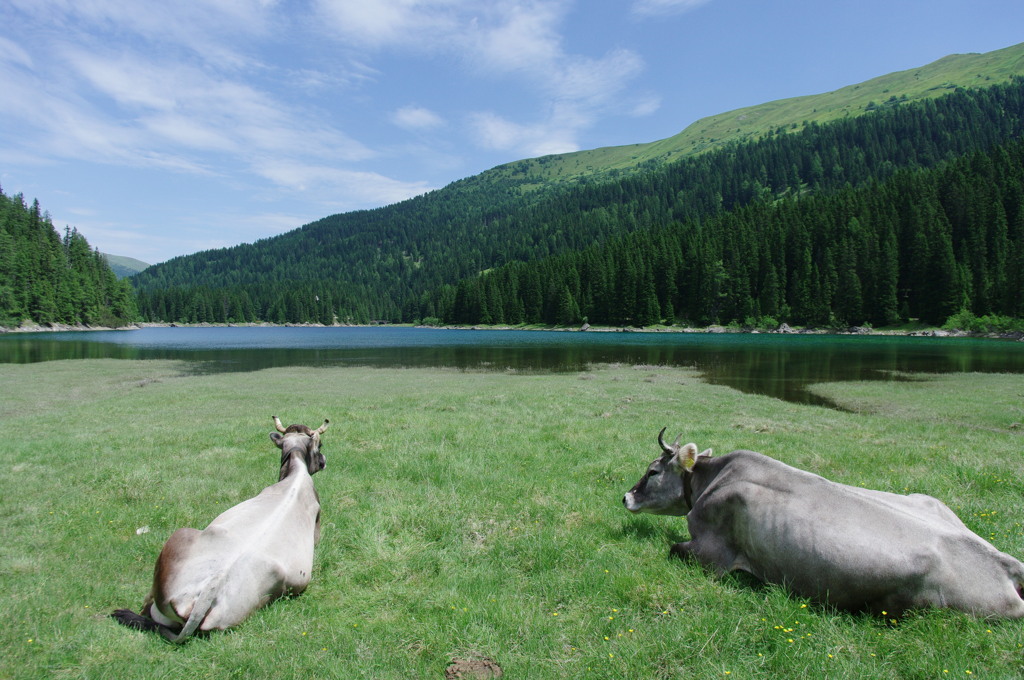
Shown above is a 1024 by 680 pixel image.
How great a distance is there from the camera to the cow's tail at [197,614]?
5133 millimetres

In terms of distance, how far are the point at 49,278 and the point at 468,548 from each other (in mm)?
166716

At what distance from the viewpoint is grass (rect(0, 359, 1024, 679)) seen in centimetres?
480

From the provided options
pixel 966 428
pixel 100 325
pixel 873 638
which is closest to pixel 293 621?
pixel 873 638

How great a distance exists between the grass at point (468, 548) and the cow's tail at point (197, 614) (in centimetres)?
13

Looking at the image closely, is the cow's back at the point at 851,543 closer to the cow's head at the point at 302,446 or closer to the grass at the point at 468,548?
the grass at the point at 468,548

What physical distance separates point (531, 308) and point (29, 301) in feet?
416

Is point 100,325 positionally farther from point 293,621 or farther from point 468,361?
point 293,621

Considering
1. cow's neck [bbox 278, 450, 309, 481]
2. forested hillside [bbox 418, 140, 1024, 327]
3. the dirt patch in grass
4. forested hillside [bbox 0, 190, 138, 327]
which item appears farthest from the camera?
forested hillside [bbox 0, 190, 138, 327]

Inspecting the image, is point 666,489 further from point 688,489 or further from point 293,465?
point 293,465

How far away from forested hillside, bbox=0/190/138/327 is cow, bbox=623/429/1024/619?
150547mm

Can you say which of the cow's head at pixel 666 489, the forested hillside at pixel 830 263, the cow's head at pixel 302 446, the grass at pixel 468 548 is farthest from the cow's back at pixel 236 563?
the forested hillside at pixel 830 263

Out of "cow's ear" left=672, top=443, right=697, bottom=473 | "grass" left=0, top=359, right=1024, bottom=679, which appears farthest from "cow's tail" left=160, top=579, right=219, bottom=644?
"cow's ear" left=672, top=443, right=697, bottom=473

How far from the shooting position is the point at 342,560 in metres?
7.17

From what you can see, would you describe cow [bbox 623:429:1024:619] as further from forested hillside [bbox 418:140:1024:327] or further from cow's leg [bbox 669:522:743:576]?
forested hillside [bbox 418:140:1024:327]
